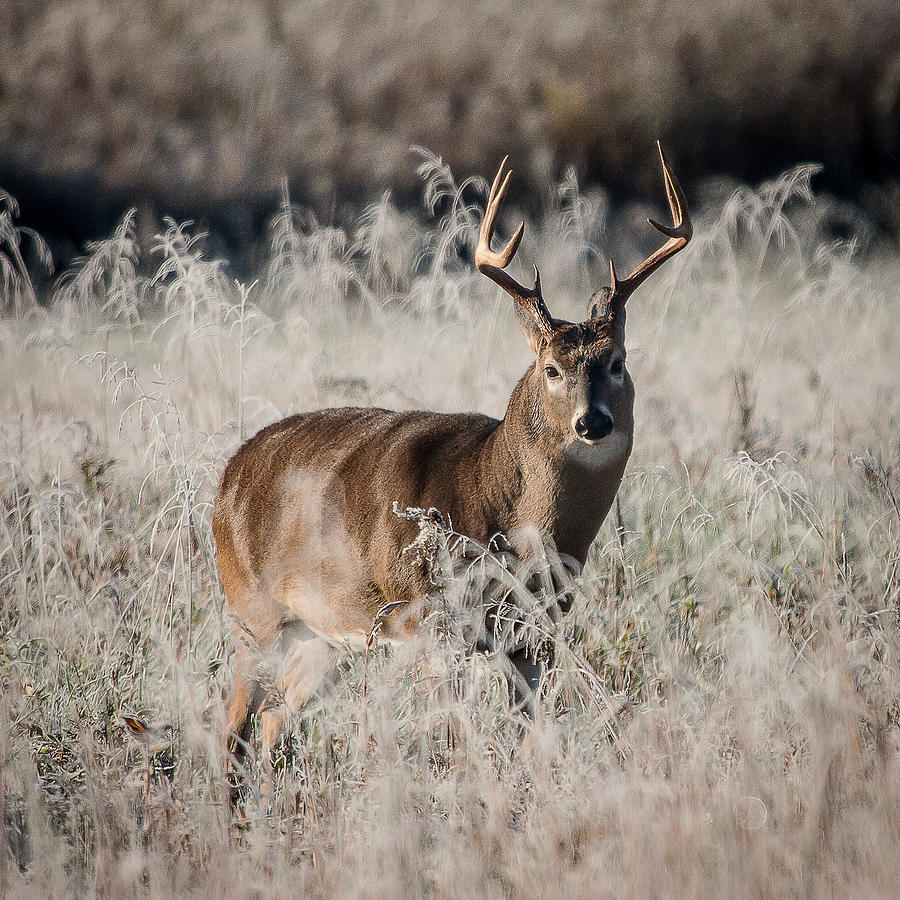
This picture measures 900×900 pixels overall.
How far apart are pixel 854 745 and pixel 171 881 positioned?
165cm

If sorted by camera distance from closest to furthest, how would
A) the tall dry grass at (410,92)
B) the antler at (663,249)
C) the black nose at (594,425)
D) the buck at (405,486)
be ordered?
1. the black nose at (594,425)
2. the buck at (405,486)
3. the antler at (663,249)
4. the tall dry grass at (410,92)

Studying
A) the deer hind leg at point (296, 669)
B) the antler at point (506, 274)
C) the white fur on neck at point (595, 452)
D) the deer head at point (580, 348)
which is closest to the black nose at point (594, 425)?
the deer head at point (580, 348)

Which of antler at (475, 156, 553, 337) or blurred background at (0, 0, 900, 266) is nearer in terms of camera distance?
antler at (475, 156, 553, 337)

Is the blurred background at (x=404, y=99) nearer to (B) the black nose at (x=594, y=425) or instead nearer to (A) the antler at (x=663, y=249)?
(A) the antler at (x=663, y=249)

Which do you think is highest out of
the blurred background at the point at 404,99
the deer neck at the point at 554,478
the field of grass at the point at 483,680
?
the blurred background at the point at 404,99

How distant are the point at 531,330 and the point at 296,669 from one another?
157 cm

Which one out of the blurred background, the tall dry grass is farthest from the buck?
the tall dry grass

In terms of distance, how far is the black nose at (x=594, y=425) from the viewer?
3617 mm

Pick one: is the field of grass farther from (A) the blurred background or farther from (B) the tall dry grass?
(B) the tall dry grass

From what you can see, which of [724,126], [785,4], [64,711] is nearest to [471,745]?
[64,711]

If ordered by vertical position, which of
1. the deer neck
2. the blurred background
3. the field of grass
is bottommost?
the field of grass

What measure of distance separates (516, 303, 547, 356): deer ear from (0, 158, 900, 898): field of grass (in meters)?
0.74

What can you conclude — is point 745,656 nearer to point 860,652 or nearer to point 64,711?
point 860,652

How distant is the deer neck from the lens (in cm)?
382
